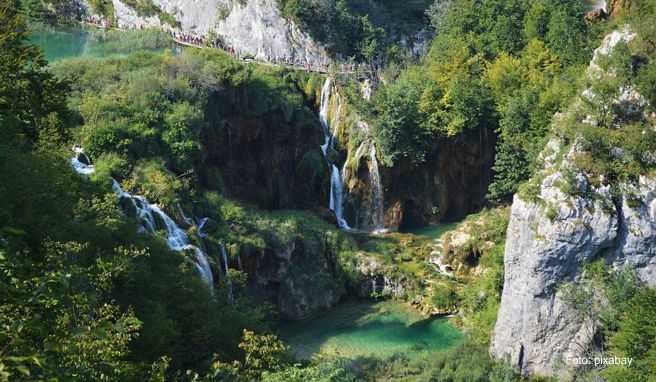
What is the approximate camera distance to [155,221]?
77.1ft

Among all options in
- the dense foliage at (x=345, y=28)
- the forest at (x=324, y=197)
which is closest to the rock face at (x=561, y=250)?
the forest at (x=324, y=197)

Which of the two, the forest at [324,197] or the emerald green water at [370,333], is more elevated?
the forest at [324,197]

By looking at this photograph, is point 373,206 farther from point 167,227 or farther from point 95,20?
point 95,20

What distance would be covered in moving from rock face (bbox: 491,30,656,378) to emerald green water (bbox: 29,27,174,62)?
2949cm

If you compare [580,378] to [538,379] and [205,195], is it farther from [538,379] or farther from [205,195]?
[205,195]

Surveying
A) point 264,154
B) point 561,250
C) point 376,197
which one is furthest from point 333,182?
point 561,250

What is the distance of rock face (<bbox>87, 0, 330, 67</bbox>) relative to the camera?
1984 inches

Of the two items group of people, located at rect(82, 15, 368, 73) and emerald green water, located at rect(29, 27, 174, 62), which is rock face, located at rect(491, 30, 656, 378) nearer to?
group of people, located at rect(82, 15, 368, 73)

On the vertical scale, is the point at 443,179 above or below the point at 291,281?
above

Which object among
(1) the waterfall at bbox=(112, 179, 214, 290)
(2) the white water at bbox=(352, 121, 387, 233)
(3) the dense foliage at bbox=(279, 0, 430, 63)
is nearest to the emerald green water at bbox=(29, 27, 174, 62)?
(3) the dense foliage at bbox=(279, 0, 430, 63)

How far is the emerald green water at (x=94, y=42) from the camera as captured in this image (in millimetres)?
43125

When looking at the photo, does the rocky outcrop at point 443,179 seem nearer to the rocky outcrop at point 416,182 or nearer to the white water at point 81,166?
the rocky outcrop at point 416,182

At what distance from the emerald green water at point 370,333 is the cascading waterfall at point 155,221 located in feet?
17.7

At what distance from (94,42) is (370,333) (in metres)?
33.5
